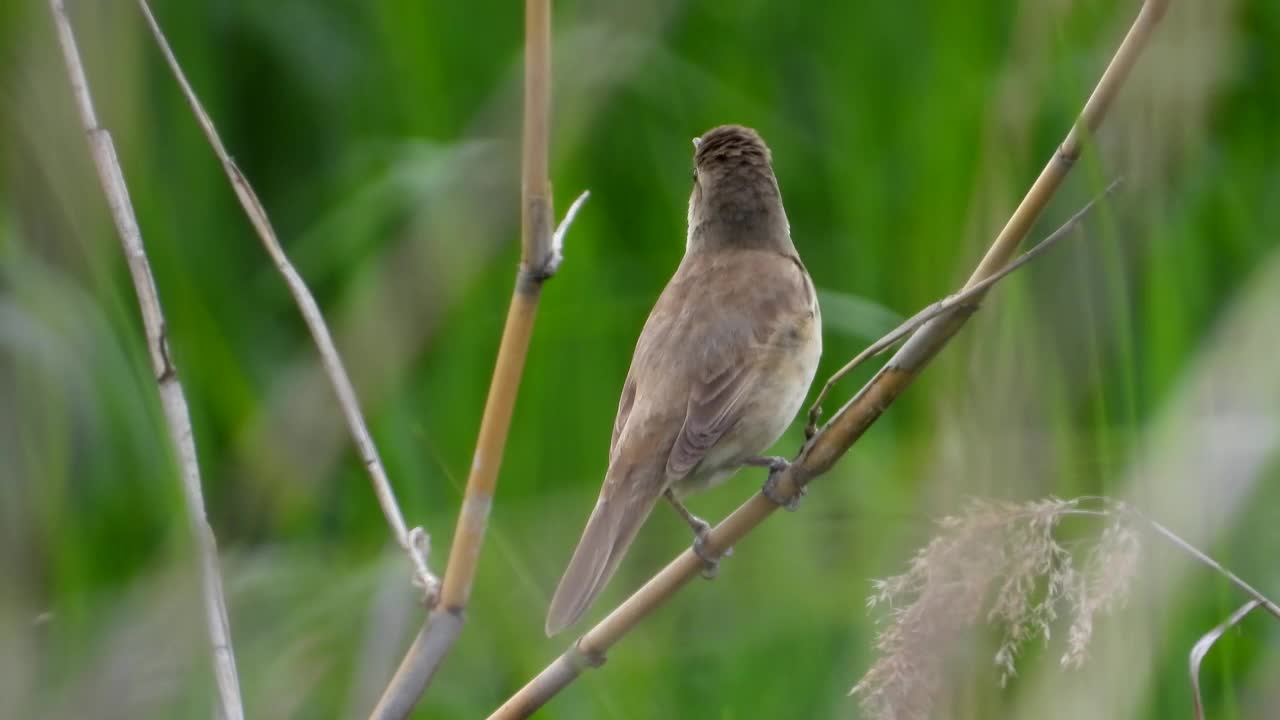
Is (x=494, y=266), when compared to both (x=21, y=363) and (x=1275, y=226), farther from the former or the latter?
(x=1275, y=226)

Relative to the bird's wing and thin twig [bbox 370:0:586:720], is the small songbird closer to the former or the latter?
the bird's wing

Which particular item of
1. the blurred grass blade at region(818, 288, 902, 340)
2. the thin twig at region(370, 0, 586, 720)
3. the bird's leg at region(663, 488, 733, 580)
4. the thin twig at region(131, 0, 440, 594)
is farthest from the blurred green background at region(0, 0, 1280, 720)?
the thin twig at region(370, 0, 586, 720)

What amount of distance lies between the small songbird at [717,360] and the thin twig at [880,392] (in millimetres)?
509

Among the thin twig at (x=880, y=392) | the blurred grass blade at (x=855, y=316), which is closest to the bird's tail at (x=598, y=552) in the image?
the thin twig at (x=880, y=392)

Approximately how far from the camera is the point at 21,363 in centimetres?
322

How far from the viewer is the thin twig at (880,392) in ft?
6.23

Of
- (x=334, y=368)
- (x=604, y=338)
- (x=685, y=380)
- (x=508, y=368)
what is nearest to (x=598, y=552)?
(x=685, y=380)

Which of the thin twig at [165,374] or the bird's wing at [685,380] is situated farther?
the bird's wing at [685,380]

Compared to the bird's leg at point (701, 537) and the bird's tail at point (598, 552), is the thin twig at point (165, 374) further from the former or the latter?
the bird's leg at point (701, 537)

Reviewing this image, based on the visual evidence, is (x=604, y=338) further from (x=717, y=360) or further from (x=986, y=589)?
(x=986, y=589)

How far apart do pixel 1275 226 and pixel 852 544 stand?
1696 mm

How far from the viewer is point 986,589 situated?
6.79ft

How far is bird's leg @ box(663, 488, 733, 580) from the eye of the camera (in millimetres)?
2100

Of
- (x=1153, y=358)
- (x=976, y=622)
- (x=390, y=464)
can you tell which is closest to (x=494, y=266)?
(x=390, y=464)
